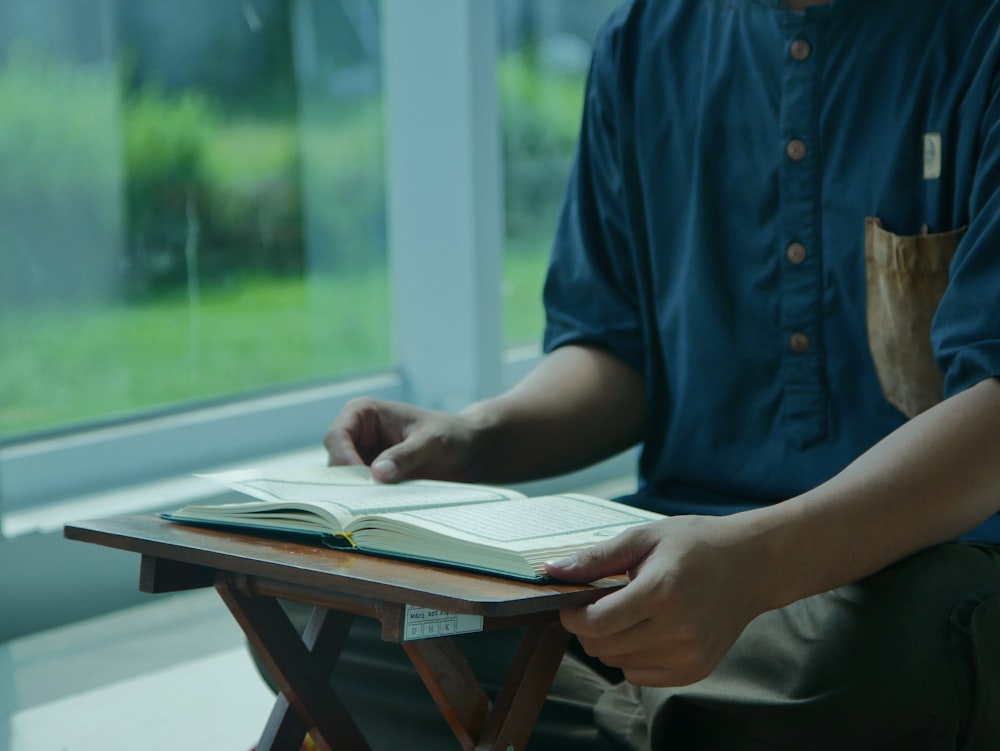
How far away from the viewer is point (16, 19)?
2.26 meters

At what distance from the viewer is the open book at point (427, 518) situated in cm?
100

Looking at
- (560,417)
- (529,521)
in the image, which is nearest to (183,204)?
(560,417)

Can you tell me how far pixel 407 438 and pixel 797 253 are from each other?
0.46m

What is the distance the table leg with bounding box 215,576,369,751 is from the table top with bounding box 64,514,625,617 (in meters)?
0.06

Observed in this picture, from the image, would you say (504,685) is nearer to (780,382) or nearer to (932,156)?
(780,382)

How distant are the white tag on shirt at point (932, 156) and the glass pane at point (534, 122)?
6.01 feet

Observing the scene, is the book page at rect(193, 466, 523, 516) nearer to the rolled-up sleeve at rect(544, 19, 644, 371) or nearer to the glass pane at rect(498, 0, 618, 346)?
the rolled-up sleeve at rect(544, 19, 644, 371)

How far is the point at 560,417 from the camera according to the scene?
1.59m

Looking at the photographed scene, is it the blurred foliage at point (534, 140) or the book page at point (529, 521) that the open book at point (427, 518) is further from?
the blurred foliage at point (534, 140)

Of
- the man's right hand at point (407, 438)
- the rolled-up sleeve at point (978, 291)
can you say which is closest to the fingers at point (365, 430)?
the man's right hand at point (407, 438)

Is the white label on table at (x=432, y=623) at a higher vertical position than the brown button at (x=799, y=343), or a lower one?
lower

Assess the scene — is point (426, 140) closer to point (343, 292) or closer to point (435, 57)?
point (435, 57)

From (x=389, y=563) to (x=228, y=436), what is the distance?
170 cm

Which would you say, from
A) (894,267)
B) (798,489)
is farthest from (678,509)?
(894,267)
